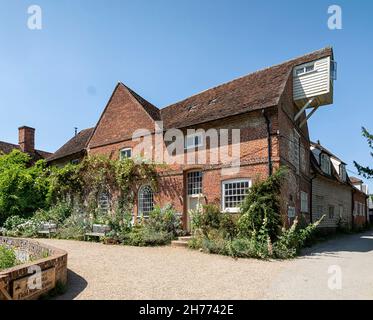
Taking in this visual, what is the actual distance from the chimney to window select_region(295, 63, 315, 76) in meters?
23.4

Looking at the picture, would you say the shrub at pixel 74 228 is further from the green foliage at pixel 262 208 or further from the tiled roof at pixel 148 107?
the green foliage at pixel 262 208

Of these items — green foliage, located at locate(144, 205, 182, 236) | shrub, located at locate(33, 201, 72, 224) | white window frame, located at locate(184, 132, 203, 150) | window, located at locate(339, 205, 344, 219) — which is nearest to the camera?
green foliage, located at locate(144, 205, 182, 236)

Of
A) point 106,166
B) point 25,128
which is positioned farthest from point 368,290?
point 25,128

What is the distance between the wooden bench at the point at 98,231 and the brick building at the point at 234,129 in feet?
9.95

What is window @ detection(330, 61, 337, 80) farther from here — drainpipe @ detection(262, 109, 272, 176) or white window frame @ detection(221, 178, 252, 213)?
white window frame @ detection(221, 178, 252, 213)

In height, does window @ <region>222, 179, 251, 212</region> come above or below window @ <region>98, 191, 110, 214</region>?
above

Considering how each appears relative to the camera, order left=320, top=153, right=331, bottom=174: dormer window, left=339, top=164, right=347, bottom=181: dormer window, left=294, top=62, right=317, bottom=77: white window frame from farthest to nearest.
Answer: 1. left=339, top=164, right=347, bottom=181: dormer window
2. left=320, top=153, right=331, bottom=174: dormer window
3. left=294, top=62, right=317, bottom=77: white window frame

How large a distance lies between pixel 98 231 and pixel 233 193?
21.7ft

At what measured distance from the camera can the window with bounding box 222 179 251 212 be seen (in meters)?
14.3

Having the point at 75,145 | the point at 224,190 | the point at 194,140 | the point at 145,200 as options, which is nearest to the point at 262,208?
the point at 224,190

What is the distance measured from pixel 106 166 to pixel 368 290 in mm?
14826

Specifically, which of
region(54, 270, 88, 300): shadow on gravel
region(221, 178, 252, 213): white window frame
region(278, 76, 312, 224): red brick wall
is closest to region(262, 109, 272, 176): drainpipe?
region(278, 76, 312, 224): red brick wall

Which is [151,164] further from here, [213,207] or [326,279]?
[326,279]

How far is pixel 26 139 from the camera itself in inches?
1141
